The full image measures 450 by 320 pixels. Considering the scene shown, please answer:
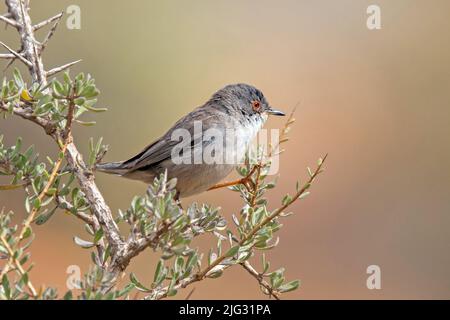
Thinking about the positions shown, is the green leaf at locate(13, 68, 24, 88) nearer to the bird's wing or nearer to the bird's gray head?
the bird's wing

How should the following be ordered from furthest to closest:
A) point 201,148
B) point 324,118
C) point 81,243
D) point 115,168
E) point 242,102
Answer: point 324,118 < point 242,102 < point 201,148 < point 115,168 < point 81,243

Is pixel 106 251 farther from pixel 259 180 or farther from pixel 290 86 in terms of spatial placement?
pixel 290 86

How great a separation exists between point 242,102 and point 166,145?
884mm

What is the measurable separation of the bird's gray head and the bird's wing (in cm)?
21

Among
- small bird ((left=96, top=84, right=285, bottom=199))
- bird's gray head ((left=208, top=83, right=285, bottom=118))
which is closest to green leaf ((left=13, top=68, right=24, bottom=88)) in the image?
small bird ((left=96, top=84, right=285, bottom=199))

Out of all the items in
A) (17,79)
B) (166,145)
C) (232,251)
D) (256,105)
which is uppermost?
(17,79)

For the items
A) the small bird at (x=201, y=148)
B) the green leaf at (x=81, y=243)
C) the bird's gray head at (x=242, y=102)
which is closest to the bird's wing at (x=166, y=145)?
the small bird at (x=201, y=148)

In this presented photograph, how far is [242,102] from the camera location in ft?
16.8

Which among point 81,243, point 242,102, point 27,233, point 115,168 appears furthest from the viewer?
point 242,102

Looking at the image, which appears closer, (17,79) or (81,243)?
(81,243)

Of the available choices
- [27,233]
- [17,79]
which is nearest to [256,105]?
[17,79]

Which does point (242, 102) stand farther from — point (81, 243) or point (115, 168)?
point (81, 243)

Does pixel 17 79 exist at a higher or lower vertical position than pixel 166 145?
higher

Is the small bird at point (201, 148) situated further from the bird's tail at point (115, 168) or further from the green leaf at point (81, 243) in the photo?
the green leaf at point (81, 243)
